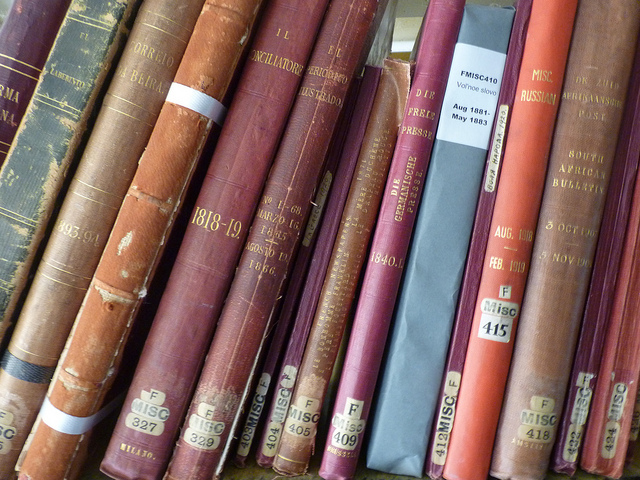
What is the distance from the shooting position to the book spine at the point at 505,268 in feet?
1.44

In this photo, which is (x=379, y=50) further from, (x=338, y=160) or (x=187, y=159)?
(x=187, y=159)

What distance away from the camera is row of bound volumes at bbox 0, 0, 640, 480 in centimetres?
42

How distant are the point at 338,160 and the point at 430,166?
96mm

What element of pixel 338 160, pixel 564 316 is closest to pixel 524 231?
pixel 564 316

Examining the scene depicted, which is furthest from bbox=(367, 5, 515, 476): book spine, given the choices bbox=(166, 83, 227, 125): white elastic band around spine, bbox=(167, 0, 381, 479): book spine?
bbox=(166, 83, 227, 125): white elastic band around spine

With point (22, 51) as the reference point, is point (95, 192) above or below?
below

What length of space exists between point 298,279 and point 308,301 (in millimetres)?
27

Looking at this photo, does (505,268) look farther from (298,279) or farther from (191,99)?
(191,99)

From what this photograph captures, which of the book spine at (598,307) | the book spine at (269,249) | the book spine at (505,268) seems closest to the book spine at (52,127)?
the book spine at (269,249)

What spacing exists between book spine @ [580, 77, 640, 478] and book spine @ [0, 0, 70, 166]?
60 cm

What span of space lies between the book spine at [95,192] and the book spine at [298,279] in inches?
7.0

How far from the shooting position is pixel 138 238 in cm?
40

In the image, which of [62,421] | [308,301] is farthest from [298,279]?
[62,421]

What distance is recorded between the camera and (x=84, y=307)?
41cm
